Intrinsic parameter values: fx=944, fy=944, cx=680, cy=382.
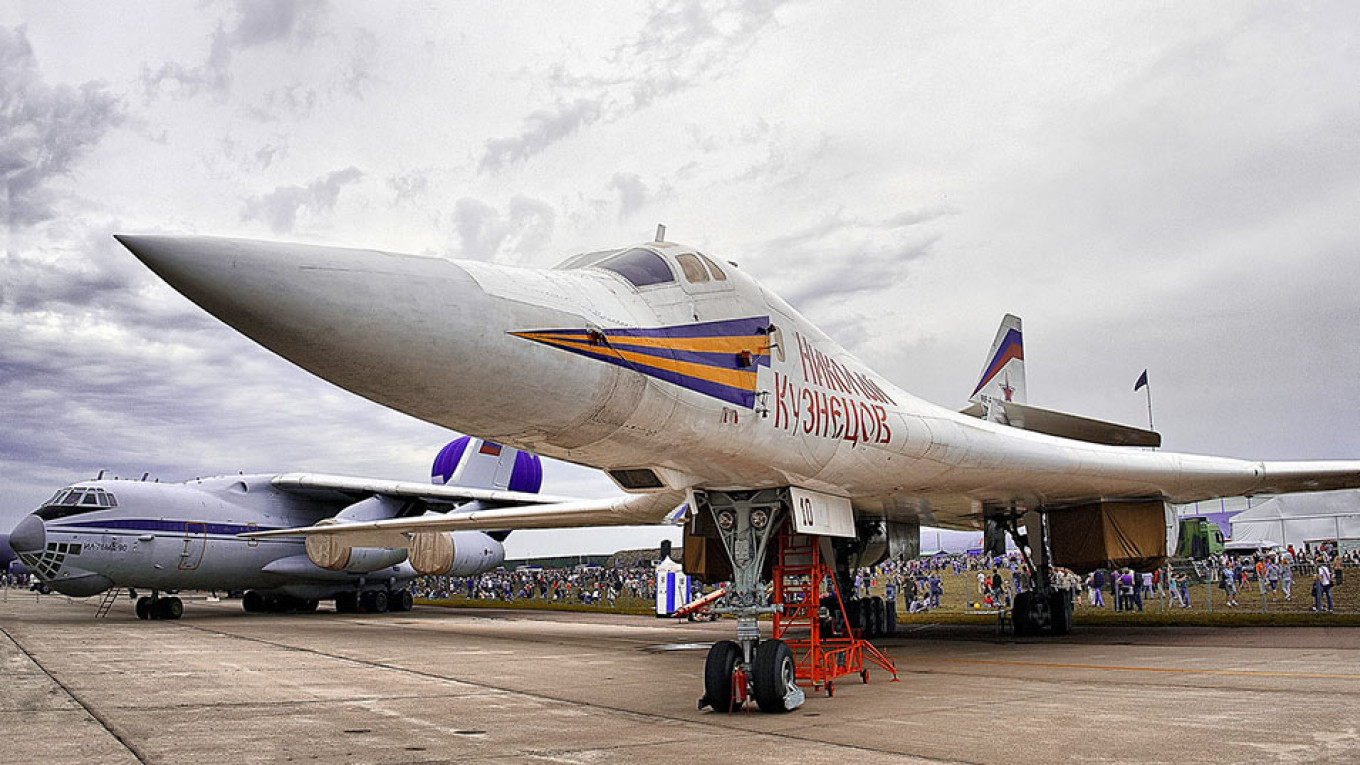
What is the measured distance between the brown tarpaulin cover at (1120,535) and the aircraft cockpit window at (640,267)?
8931 mm

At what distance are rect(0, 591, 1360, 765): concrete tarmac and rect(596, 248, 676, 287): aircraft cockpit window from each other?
109 inches

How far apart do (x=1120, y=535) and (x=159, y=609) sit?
19469mm

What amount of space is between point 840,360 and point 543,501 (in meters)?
14.6

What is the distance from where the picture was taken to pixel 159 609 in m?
20.9

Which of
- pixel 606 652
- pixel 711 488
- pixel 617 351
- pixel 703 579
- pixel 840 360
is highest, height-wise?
pixel 840 360

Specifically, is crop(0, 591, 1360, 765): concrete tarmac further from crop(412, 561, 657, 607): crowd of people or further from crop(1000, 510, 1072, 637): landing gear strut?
crop(412, 561, 657, 607): crowd of people

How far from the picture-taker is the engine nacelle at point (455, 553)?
21.8 m

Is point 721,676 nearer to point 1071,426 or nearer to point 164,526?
point 1071,426

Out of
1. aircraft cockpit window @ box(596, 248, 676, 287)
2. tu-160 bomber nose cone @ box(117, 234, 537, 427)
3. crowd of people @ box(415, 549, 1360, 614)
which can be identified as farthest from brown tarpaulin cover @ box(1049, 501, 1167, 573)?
tu-160 bomber nose cone @ box(117, 234, 537, 427)

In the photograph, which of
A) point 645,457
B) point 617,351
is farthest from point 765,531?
point 617,351

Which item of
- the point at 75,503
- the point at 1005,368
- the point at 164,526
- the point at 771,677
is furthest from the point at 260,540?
the point at 771,677

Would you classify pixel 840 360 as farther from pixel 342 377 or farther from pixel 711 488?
pixel 342 377

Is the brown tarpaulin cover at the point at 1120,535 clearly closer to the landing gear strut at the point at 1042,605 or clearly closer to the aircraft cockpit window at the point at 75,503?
the landing gear strut at the point at 1042,605

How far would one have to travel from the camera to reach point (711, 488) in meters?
7.14
